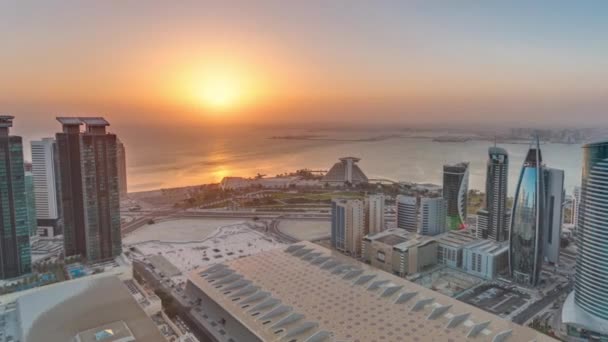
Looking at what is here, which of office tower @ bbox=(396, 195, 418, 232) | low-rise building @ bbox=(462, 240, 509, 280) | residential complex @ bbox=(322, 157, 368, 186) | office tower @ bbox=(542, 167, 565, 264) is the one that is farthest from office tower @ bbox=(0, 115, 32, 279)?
residential complex @ bbox=(322, 157, 368, 186)

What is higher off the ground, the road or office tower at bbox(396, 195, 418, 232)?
office tower at bbox(396, 195, 418, 232)

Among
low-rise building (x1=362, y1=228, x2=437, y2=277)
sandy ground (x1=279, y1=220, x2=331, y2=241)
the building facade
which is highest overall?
the building facade

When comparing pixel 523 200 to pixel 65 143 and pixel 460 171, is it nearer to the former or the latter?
pixel 460 171

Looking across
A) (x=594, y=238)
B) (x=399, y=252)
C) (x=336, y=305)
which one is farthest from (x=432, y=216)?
(x=336, y=305)

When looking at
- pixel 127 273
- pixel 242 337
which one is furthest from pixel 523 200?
pixel 127 273

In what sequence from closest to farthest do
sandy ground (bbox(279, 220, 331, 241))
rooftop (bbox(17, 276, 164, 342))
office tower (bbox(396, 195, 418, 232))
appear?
1. rooftop (bbox(17, 276, 164, 342))
2. office tower (bbox(396, 195, 418, 232))
3. sandy ground (bbox(279, 220, 331, 241))

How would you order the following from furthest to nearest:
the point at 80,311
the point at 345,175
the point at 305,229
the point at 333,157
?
the point at 333,157 → the point at 345,175 → the point at 305,229 → the point at 80,311

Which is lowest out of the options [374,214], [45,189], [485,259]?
[485,259]

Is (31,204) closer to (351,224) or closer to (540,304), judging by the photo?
(351,224)

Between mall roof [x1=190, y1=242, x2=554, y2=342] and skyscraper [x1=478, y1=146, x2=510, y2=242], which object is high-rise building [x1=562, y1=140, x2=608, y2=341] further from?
skyscraper [x1=478, y1=146, x2=510, y2=242]
